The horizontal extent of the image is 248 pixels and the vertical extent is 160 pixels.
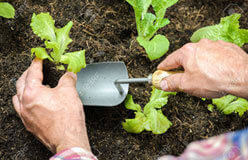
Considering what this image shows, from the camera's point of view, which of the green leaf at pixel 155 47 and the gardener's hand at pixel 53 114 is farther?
the green leaf at pixel 155 47

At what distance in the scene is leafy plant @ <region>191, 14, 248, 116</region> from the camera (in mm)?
1382

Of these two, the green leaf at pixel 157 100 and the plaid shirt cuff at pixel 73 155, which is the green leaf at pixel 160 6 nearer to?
the green leaf at pixel 157 100

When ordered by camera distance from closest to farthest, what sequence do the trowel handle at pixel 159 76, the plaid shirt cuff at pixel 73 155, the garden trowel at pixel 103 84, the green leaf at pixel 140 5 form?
1. the plaid shirt cuff at pixel 73 155
2. the trowel handle at pixel 159 76
3. the garden trowel at pixel 103 84
4. the green leaf at pixel 140 5

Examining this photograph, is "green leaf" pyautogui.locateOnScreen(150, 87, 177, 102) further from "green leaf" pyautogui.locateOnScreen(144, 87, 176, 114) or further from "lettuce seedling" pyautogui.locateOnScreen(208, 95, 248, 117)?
"lettuce seedling" pyautogui.locateOnScreen(208, 95, 248, 117)

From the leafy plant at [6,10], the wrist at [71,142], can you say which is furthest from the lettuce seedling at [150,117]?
the leafy plant at [6,10]

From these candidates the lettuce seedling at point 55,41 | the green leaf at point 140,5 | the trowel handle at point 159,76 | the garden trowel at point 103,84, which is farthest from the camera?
the green leaf at point 140,5

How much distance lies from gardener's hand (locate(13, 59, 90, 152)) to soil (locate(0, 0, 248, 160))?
0.67 feet

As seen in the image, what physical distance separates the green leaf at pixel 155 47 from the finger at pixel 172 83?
318mm

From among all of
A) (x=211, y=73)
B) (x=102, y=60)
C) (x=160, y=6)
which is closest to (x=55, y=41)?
(x=102, y=60)

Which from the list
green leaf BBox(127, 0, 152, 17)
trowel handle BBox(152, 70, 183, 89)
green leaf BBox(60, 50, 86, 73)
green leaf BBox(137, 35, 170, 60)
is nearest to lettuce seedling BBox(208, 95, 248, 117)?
green leaf BBox(137, 35, 170, 60)

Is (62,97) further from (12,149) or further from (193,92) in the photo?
(193,92)

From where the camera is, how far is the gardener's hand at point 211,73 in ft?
3.05

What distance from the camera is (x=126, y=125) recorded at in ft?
4.23

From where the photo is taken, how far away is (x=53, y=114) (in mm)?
1059
